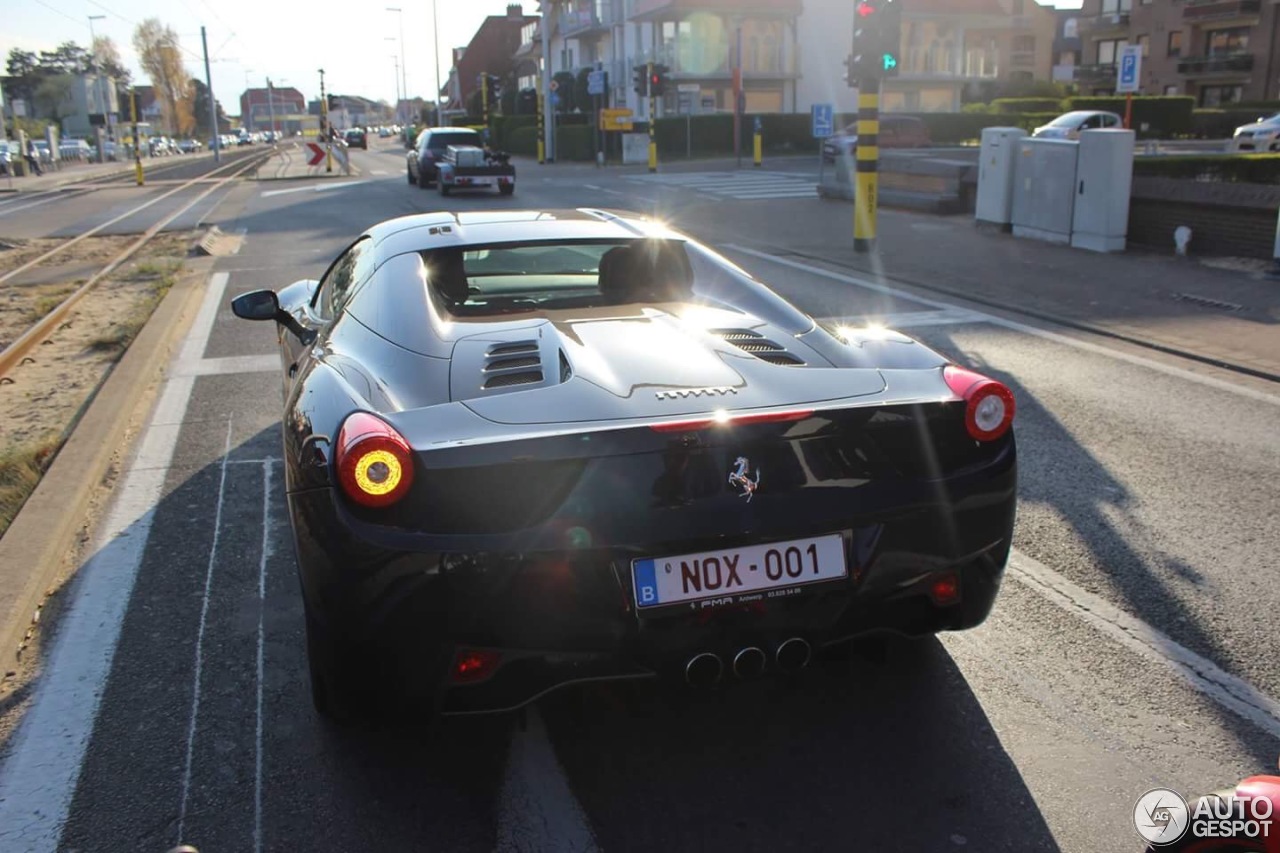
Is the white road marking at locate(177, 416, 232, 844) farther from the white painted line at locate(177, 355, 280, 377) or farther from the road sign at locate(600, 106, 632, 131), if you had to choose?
the road sign at locate(600, 106, 632, 131)

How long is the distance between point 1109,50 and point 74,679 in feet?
262

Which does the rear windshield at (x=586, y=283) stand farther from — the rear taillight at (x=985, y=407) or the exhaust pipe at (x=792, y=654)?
the exhaust pipe at (x=792, y=654)

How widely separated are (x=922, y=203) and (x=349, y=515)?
1874 cm

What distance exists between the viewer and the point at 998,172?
16.5m

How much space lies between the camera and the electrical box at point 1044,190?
49.1 ft

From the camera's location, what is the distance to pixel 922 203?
20.1 metres

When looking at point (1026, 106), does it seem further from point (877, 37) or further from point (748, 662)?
point (748, 662)

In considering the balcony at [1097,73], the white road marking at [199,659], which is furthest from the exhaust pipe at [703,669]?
the balcony at [1097,73]

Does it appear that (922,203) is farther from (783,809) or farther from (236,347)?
(783,809)

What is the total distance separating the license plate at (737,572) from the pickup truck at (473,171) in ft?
81.8

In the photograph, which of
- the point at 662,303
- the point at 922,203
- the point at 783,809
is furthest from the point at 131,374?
the point at 922,203

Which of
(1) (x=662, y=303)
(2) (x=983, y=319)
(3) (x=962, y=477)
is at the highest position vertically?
(1) (x=662, y=303)

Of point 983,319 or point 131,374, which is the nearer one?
point 131,374

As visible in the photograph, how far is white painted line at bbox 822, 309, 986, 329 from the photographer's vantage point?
1018 centimetres
